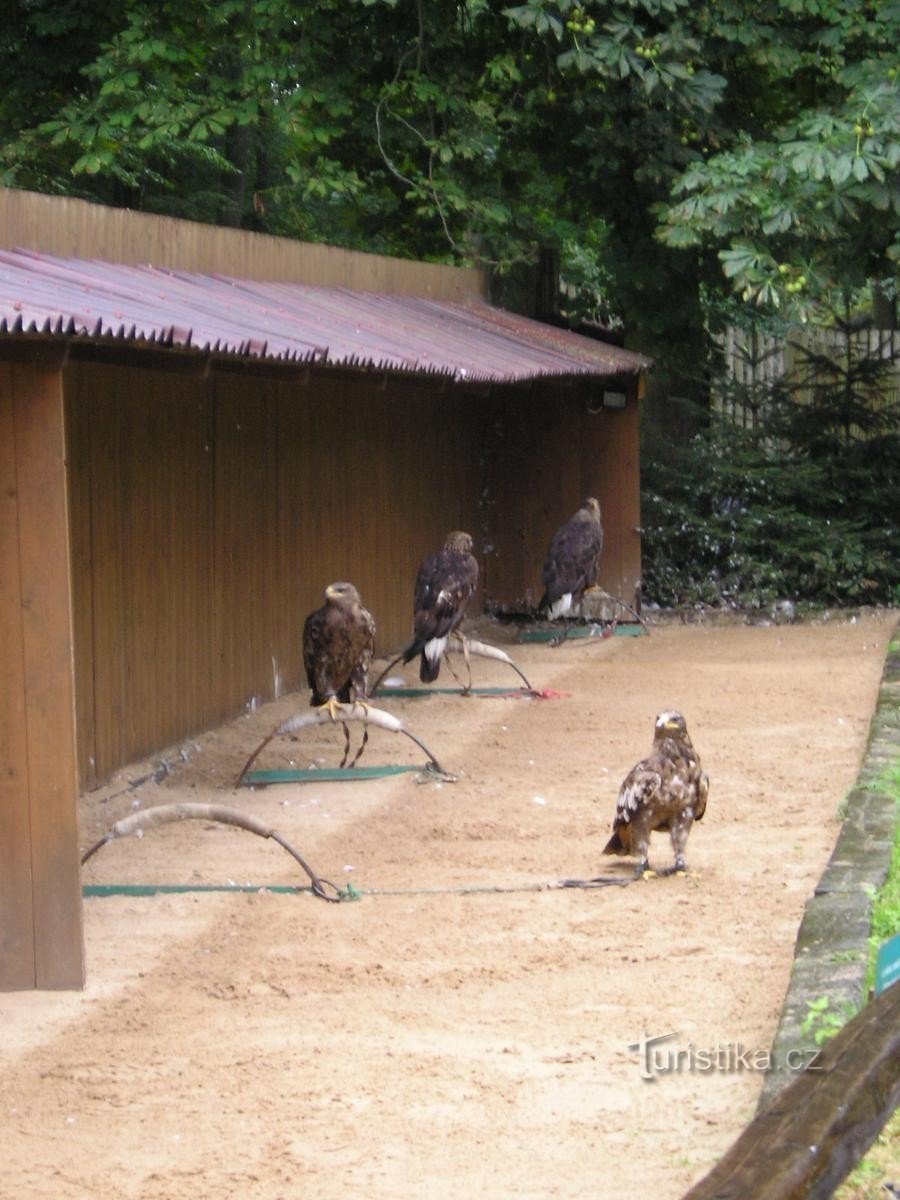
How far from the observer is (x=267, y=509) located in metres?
10.7

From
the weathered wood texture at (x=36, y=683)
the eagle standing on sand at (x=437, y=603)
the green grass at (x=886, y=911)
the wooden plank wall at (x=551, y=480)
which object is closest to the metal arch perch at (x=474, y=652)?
the eagle standing on sand at (x=437, y=603)

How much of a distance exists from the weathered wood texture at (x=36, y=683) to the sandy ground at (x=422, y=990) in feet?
1.05

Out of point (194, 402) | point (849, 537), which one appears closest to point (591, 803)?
point (194, 402)

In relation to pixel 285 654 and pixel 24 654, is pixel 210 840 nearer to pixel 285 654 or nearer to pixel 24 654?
pixel 24 654

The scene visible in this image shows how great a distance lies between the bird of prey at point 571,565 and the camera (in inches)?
537

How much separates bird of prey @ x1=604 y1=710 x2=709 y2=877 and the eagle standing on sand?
423 cm

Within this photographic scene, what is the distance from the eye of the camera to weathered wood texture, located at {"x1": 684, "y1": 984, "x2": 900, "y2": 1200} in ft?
9.93

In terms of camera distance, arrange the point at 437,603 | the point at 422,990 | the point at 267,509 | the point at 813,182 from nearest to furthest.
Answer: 1. the point at 422,990
2. the point at 267,509
3. the point at 437,603
4. the point at 813,182

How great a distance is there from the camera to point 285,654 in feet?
36.3

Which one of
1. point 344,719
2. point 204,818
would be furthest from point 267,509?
point 204,818

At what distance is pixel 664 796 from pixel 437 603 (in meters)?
4.51

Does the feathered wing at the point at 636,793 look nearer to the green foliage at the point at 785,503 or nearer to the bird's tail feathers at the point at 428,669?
the bird's tail feathers at the point at 428,669

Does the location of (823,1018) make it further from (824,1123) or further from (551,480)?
(551,480)

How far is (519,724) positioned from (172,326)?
4.89m
